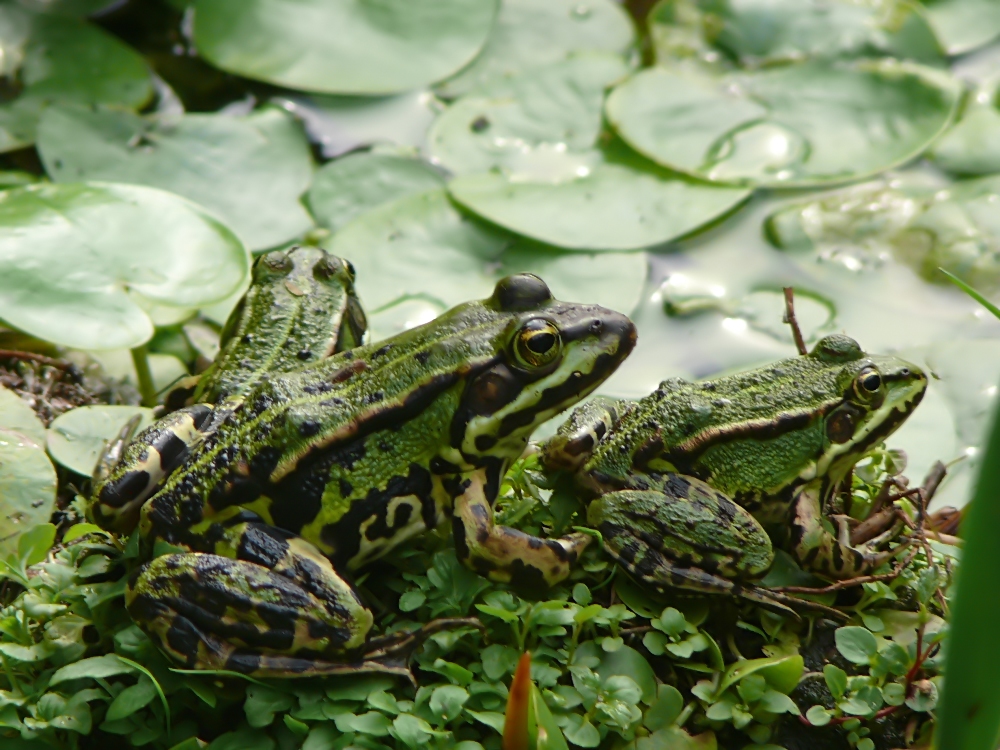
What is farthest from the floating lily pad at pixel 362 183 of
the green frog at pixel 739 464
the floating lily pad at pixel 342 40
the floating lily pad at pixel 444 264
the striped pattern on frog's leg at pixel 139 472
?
the green frog at pixel 739 464

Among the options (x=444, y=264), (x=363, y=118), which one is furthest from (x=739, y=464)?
(x=363, y=118)

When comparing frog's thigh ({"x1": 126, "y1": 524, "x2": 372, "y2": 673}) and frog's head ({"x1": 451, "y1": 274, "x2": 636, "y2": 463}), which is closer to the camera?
frog's thigh ({"x1": 126, "y1": 524, "x2": 372, "y2": 673})

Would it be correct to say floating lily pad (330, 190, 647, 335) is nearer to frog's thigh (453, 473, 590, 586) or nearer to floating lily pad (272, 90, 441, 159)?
floating lily pad (272, 90, 441, 159)

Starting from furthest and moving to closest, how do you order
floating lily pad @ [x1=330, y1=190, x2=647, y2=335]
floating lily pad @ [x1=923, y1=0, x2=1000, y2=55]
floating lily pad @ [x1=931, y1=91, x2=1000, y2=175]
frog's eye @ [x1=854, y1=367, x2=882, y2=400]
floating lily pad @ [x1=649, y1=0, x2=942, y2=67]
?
1. floating lily pad @ [x1=923, y1=0, x2=1000, y2=55]
2. floating lily pad @ [x1=649, y1=0, x2=942, y2=67]
3. floating lily pad @ [x1=931, y1=91, x2=1000, y2=175]
4. floating lily pad @ [x1=330, y1=190, x2=647, y2=335]
5. frog's eye @ [x1=854, y1=367, x2=882, y2=400]

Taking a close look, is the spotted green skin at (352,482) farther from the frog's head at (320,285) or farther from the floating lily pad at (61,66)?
the floating lily pad at (61,66)

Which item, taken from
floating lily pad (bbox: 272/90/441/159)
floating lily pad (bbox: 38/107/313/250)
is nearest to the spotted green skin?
floating lily pad (bbox: 38/107/313/250)

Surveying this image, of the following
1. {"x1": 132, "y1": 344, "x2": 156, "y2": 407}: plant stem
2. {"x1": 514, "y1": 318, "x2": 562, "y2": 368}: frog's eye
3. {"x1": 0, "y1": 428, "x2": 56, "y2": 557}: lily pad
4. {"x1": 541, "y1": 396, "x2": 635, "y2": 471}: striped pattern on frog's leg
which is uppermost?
{"x1": 514, "y1": 318, "x2": 562, "y2": 368}: frog's eye
